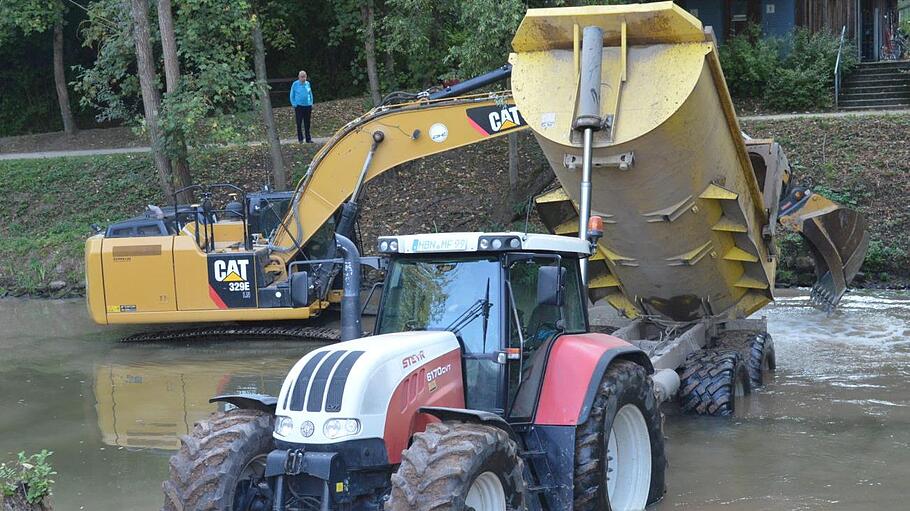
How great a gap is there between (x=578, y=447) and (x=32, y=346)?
37.4 feet

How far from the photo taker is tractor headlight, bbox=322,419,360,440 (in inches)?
235

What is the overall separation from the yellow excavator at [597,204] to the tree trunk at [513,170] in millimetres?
5062

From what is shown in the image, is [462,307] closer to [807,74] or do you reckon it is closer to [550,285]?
[550,285]

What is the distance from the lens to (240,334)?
1616 cm

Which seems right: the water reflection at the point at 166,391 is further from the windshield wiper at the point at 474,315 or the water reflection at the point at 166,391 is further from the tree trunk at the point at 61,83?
the tree trunk at the point at 61,83

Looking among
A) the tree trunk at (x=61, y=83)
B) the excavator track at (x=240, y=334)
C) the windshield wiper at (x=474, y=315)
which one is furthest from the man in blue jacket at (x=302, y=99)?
the windshield wiper at (x=474, y=315)

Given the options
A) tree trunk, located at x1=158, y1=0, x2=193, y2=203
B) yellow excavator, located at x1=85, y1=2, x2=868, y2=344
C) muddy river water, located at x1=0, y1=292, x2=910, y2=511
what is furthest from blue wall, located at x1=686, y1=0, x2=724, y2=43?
yellow excavator, located at x1=85, y1=2, x2=868, y2=344

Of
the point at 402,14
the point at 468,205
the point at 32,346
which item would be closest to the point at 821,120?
the point at 468,205

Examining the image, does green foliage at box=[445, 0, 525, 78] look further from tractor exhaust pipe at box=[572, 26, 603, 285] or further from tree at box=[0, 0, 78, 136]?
tree at box=[0, 0, 78, 136]

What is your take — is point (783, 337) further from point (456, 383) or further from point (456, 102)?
point (456, 383)

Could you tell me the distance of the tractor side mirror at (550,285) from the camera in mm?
6750

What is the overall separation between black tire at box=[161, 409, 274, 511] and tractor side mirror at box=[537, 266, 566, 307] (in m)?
1.88

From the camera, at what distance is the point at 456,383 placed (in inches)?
264

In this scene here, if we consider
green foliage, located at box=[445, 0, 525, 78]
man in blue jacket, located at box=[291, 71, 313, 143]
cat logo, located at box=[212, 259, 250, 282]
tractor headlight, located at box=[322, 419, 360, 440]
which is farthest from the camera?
man in blue jacket, located at box=[291, 71, 313, 143]
